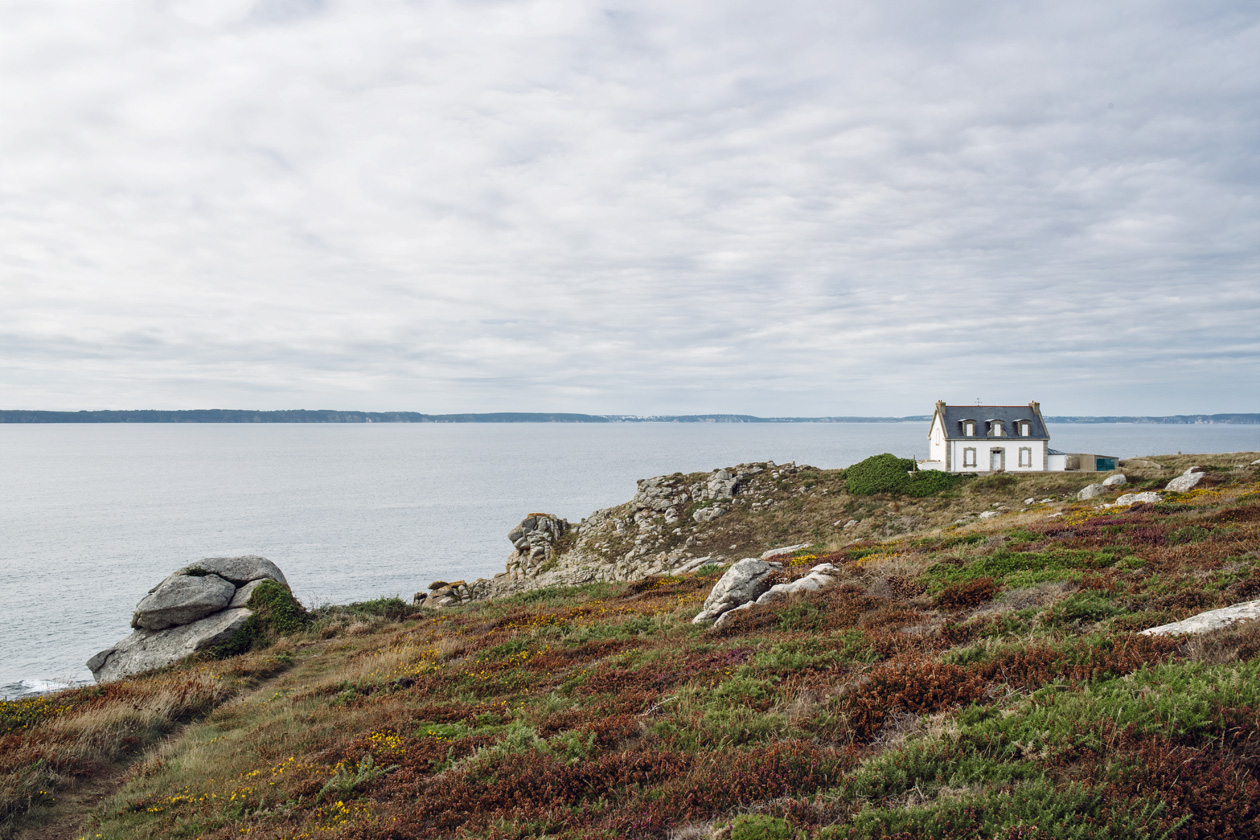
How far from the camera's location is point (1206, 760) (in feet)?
17.6

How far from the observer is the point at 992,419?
5191cm

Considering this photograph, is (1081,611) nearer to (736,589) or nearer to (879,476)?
(736,589)

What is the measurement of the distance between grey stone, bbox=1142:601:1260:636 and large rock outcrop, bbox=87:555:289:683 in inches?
1005

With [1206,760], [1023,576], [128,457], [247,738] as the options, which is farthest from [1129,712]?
[128,457]

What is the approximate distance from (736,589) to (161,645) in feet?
65.0

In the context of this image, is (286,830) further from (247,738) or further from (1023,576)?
(1023,576)

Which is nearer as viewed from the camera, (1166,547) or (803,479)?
(1166,547)

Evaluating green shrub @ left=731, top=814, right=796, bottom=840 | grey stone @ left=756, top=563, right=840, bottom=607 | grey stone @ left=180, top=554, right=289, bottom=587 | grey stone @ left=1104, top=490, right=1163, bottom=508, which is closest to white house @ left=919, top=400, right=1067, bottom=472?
grey stone @ left=1104, top=490, right=1163, bottom=508

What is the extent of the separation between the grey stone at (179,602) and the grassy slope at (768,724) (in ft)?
19.4

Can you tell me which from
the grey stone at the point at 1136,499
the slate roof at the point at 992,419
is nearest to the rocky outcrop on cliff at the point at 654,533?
the slate roof at the point at 992,419

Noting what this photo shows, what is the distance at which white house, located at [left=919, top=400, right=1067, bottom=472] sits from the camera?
50812mm

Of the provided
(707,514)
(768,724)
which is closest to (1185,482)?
(707,514)

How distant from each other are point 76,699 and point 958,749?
18316 millimetres

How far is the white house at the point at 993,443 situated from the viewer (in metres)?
50.8
